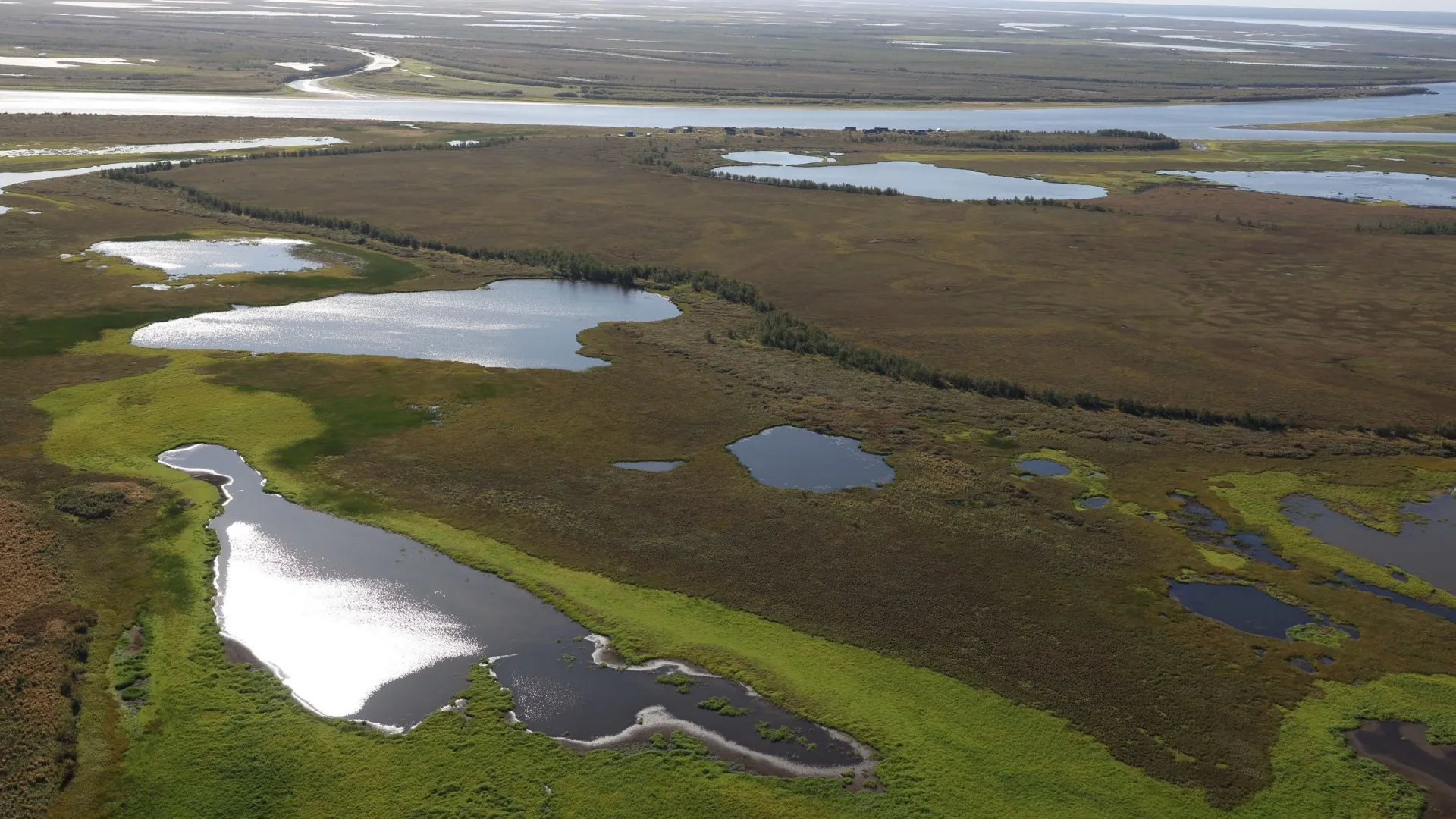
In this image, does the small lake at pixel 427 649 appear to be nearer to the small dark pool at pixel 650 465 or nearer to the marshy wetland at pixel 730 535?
the marshy wetland at pixel 730 535

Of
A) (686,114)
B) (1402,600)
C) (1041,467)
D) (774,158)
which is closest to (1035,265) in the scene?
(1041,467)

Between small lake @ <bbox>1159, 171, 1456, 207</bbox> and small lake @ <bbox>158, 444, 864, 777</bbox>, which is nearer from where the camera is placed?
small lake @ <bbox>158, 444, 864, 777</bbox>

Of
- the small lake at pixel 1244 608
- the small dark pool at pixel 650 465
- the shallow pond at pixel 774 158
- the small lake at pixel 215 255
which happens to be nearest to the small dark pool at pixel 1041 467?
the small lake at pixel 1244 608

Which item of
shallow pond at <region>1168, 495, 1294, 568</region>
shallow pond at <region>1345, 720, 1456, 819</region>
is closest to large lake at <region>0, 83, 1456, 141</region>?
shallow pond at <region>1168, 495, 1294, 568</region>

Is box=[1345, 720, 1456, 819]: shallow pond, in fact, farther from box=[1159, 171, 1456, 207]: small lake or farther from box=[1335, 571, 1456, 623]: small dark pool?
box=[1159, 171, 1456, 207]: small lake

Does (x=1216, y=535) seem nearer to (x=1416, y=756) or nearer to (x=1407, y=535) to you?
(x=1407, y=535)

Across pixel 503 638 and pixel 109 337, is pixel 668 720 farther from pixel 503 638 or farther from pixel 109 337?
pixel 109 337
